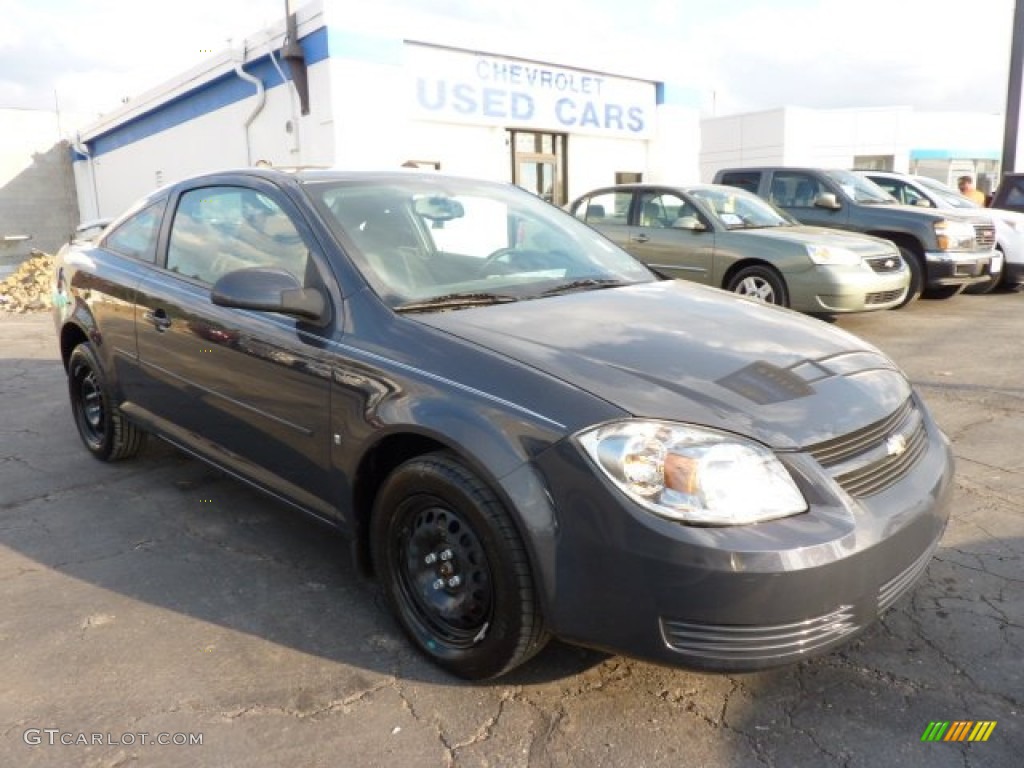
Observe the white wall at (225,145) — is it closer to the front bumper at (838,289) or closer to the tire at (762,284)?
the tire at (762,284)

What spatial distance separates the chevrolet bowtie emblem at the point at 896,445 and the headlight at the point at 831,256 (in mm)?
5590

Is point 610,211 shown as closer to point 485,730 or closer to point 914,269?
point 914,269

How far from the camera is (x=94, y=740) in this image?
2.29m

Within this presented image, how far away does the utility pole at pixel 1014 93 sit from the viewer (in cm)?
1541

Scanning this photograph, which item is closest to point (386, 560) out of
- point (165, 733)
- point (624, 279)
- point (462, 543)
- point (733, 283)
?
point (462, 543)

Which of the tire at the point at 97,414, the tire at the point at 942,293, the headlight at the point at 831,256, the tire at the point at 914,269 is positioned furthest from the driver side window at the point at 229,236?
the tire at the point at 942,293

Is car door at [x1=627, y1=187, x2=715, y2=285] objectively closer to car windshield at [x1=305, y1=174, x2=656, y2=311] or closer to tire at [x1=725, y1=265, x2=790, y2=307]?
tire at [x1=725, y1=265, x2=790, y2=307]

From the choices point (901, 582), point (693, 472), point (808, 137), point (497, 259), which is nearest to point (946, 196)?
point (497, 259)

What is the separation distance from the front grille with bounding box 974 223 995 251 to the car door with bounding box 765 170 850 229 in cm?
152

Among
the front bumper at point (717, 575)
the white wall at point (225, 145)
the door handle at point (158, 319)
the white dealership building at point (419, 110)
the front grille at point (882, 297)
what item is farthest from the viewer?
the white wall at point (225, 145)

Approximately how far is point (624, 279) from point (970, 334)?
6.28 m

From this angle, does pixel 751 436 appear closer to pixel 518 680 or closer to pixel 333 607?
A: pixel 518 680

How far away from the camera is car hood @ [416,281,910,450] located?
86.7 inches

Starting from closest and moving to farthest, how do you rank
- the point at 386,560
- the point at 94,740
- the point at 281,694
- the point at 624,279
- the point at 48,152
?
1. the point at 94,740
2. the point at 281,694
3. the point at 386,560
4. the point at 624,279
5. the point at 48,152
